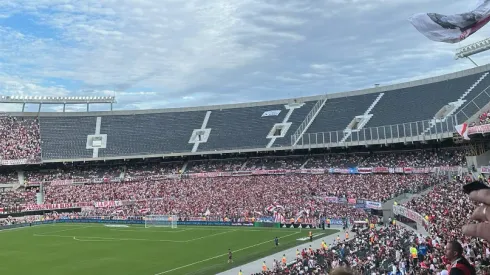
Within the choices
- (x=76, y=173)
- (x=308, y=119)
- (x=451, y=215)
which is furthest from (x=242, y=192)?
(x=451, y=215)

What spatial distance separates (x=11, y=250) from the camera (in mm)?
43344

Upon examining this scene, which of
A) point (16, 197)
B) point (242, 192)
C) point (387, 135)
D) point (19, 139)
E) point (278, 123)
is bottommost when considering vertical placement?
point (16, 197)

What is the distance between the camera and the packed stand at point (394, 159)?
50.0m

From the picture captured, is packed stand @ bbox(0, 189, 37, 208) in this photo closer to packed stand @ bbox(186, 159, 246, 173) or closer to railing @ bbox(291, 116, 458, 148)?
packed stand @ bbox(186, 159, 246, 173)

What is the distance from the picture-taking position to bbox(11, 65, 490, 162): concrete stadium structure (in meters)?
55.8

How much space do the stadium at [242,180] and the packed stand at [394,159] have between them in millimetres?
256

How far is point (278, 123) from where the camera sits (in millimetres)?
73750

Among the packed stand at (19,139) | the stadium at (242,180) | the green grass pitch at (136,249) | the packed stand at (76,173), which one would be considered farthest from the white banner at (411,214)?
the packed stand at (19,139)

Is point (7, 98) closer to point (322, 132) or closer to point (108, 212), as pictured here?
point (108, 212)

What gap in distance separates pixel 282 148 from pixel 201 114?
66.9ft

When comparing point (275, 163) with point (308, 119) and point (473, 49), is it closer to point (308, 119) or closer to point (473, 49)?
point (308, 119)

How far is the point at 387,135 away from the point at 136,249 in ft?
111

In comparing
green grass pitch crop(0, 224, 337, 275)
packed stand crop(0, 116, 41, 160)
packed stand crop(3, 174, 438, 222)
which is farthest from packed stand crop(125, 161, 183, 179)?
green grass pitch crop(0, 224, 337, 275)

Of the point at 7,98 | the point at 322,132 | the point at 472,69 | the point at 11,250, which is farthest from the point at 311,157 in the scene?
the point at 7,98
